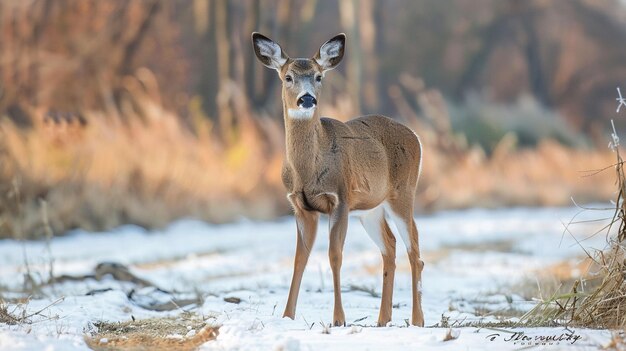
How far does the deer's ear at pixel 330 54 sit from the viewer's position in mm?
7582

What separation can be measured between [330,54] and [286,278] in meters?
2.76

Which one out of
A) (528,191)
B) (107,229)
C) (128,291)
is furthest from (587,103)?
(128,291)

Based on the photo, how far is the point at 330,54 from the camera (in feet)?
25.1

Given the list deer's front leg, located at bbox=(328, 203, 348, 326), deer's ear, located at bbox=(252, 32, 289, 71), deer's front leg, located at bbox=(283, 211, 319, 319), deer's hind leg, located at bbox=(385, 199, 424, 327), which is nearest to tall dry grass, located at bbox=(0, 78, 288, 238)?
deer's ear, located at bbox=(252, 32, 289, 71)

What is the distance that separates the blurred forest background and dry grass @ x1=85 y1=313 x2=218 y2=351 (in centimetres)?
262

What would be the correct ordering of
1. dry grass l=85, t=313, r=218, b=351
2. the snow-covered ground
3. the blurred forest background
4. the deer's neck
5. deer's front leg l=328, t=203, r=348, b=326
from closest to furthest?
the snow-covered ground < dry grass l=85, t=313, r=218, b=351 < deer's front leg l=328, t=203, r=348, b=326 < the deer's neck < the blurred forest background

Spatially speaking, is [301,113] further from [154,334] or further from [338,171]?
[154,334]

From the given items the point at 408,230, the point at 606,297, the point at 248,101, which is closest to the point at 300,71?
the point at 408,230

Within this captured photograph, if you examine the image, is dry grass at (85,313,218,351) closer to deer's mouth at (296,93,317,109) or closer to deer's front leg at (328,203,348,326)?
deer's front leg at (328,203,348,326)

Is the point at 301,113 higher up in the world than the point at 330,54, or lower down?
lower down

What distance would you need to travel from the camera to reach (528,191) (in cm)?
2106

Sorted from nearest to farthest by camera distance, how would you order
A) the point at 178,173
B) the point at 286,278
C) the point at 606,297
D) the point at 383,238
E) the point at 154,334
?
the point at 606,297
the point at 154,334
the point at 383,238
the point at 286,278
the point at 178,173

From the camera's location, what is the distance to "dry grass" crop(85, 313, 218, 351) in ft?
19.5

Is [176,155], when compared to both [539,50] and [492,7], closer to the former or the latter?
[539,50]
